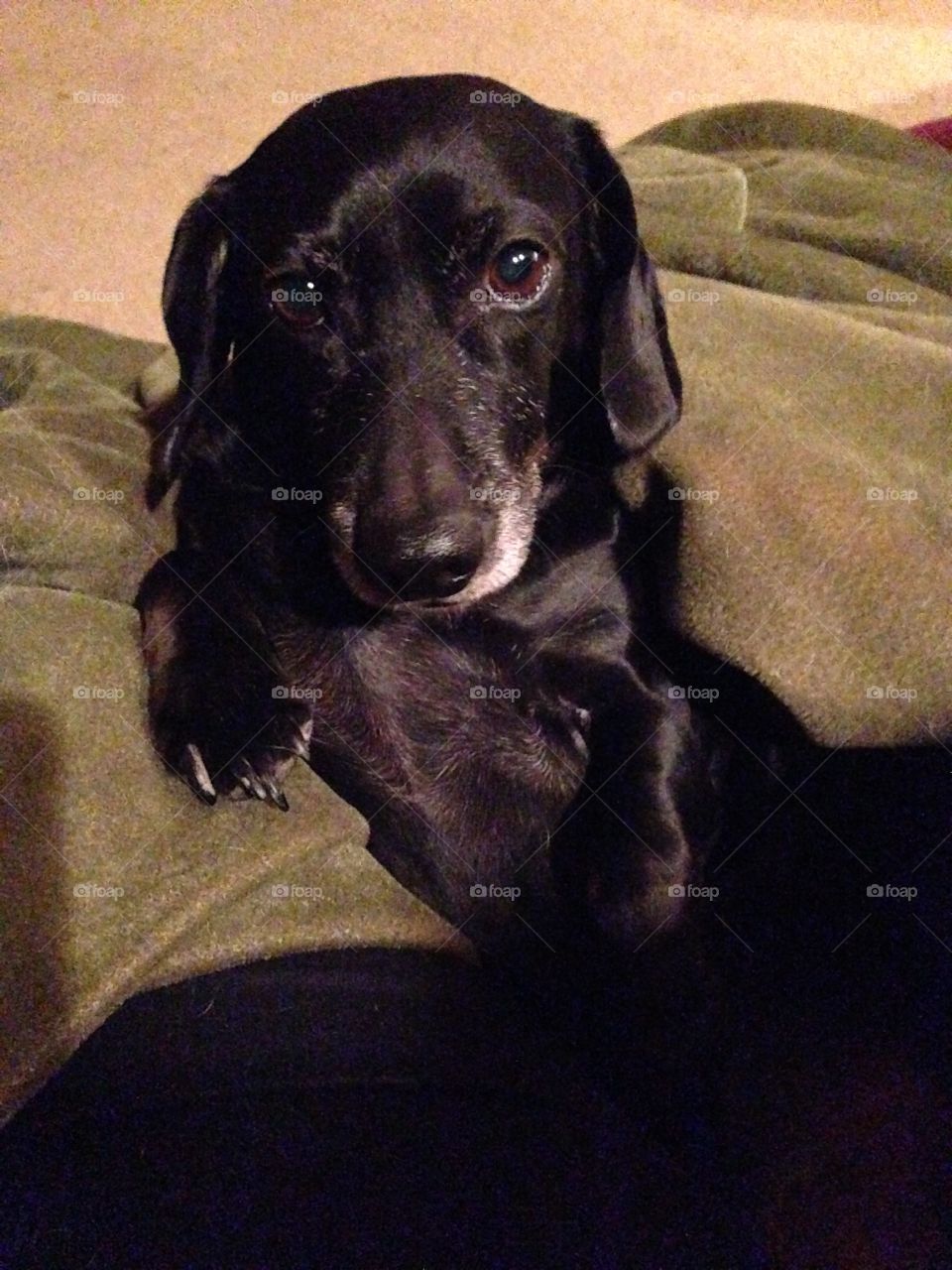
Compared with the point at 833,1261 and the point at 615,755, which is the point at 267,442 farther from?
the point at 833,1261

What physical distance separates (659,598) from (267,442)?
0.57 metres

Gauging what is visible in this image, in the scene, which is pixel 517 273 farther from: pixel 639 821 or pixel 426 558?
pixel 639 821

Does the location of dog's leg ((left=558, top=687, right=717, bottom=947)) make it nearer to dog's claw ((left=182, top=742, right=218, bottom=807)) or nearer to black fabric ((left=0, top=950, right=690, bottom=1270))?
black fabric ((left=0, top=950, right=690, bottom=1270))

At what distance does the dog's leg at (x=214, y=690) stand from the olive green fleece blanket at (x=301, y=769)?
0.10 feet

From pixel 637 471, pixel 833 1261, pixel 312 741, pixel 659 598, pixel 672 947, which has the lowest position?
pixel 833 1261

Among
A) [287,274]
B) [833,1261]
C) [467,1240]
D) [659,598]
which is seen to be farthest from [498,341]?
[833,1261]

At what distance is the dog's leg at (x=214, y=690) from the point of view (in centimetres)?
106

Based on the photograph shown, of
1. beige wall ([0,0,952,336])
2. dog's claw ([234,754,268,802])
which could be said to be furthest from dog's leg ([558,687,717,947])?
beige wall ([0,0,952,336])

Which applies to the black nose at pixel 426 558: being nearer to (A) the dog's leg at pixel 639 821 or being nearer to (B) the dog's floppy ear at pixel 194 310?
(A) the dog's leg at pixel 639 821

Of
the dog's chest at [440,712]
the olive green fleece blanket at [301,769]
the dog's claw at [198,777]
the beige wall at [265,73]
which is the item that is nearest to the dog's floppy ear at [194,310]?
the olive green fleece blanket at [301,769]

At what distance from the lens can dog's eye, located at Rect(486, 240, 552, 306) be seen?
1122 millimetres

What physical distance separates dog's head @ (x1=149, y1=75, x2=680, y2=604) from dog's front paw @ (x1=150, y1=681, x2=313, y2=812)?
192 mm

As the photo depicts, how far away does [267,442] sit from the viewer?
4.27 ft

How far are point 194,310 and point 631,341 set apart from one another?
598 mm
